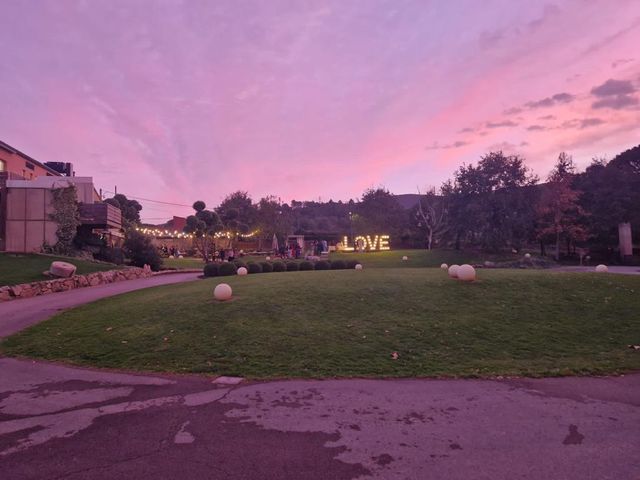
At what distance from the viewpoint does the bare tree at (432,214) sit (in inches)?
1956

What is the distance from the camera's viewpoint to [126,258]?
Result: 28.4 metres

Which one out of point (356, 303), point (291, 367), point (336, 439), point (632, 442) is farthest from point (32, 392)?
point (632, 442)

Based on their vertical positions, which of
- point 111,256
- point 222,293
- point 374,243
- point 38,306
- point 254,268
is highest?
point 374,243

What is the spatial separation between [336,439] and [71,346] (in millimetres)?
7030

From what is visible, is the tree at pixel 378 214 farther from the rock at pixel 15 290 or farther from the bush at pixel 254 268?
the rock at pixel 15 290

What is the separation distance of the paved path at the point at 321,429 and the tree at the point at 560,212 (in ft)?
116

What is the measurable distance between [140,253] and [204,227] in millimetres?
7828

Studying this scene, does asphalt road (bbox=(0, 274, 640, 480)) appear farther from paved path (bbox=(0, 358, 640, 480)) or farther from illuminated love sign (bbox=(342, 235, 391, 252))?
illuminated love sign (bbox=(342, 235, 391, 252))

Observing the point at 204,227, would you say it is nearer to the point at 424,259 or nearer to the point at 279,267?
the point at 279,267

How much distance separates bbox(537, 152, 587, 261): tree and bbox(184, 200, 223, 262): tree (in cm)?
3100

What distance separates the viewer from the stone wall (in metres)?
15.2

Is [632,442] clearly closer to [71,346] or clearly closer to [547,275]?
[71,346]

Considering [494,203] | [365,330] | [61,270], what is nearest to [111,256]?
[61,270]

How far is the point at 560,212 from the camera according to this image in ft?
121
